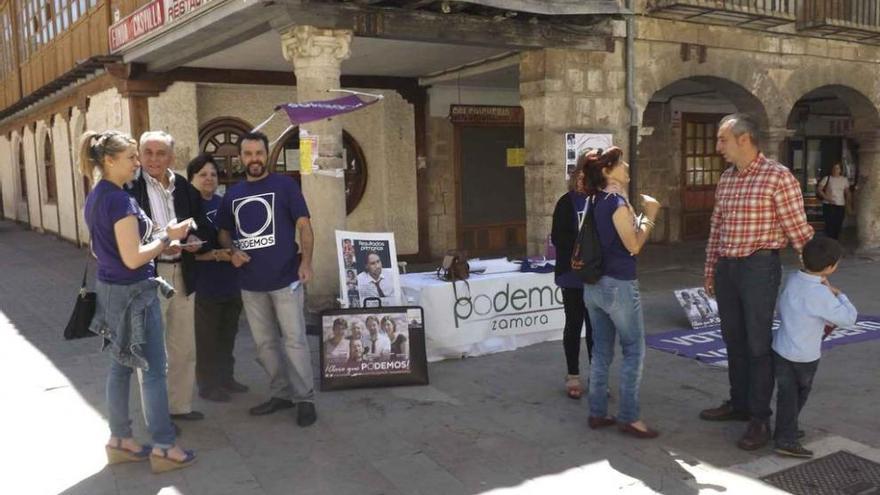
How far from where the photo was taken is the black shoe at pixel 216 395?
5160 millimetres

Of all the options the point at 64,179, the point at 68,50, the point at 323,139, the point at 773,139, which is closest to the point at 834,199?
the point at 773,139

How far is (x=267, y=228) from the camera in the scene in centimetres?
457

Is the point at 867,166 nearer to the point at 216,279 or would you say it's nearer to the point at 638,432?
the point at 638,432

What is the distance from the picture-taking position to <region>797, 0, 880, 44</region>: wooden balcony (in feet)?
34.7

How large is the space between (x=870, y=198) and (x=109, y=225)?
1241 cm

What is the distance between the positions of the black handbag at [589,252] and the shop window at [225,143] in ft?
26.6

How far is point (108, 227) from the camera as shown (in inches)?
144

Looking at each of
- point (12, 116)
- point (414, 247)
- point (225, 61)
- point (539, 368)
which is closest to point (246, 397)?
point (539, 368)

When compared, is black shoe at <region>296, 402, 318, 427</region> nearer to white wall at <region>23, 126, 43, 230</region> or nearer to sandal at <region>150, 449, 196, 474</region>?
sandal at <region>150, 449, 196, 474</region>

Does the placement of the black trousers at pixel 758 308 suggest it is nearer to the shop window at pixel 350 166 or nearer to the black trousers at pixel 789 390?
the black trousers at pixel 789 390

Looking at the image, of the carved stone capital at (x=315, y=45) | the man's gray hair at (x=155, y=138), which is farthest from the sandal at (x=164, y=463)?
the carved stone capital at (x=315, y=45)

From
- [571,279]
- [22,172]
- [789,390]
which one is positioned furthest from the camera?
[22,172]

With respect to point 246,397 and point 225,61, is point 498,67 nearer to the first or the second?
point 225,61

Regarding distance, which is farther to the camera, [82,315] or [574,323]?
[574,323]
